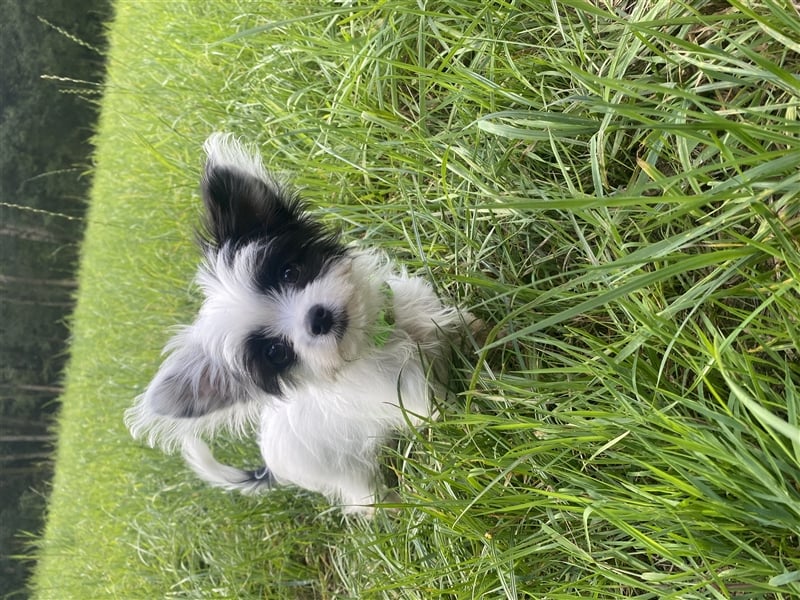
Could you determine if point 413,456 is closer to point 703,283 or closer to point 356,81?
point 703,283

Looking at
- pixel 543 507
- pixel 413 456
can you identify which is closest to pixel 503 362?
pixel 543 507

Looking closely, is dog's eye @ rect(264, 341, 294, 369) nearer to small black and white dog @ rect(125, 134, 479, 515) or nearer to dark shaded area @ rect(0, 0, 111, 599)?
small black and white dog @ rect(125, 134, 479, 515)

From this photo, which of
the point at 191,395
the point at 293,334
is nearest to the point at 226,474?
the point at 191,395

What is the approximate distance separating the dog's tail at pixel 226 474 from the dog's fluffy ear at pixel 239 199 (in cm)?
107

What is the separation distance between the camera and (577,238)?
5.17 feet

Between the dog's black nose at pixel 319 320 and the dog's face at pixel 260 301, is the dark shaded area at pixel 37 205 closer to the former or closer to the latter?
the dog's face at pixel 260 301

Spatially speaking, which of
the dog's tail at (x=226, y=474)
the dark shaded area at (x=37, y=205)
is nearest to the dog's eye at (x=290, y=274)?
the dog's tail at (x=226, y=474)

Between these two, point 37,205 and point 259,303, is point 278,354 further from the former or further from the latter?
point 37,205

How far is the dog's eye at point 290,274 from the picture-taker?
5.57 ft

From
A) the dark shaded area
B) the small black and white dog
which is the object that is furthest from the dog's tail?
the dark shaded area

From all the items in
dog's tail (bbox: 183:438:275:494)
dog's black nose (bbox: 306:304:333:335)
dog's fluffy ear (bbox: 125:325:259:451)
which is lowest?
dog's tail (bbox: 183:438:275:494)

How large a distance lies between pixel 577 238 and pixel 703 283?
1.45 feet

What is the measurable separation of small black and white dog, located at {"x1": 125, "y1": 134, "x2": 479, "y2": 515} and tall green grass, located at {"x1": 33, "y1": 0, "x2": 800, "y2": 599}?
153 millimetres

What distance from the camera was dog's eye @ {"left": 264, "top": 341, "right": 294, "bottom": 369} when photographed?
65.7 inches
